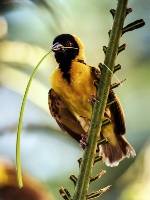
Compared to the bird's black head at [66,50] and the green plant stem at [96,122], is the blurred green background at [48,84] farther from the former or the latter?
the green plant stem at [96,122]

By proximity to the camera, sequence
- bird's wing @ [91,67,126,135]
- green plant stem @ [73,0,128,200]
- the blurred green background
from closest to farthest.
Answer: green plant stem @ [73,0,128,200] < bird's wing @ [91,67,126,135] < the blurred green background

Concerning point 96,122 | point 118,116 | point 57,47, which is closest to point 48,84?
point 57,47

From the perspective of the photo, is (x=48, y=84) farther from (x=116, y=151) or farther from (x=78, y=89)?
(x=116, y=151)

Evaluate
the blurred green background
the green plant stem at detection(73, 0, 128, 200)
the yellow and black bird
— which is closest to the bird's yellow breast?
the yellow and black bird

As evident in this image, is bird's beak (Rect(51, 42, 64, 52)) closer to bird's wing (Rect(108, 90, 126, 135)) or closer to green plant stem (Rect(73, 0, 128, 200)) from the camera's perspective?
bird's wing (Rect(108, 90, 126, 135))

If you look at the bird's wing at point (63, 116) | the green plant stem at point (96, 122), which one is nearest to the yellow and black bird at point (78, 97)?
the bird's wing at point (63, 116)

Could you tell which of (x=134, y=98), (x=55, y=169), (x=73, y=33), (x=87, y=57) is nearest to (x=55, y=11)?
(x=73, y=33)
